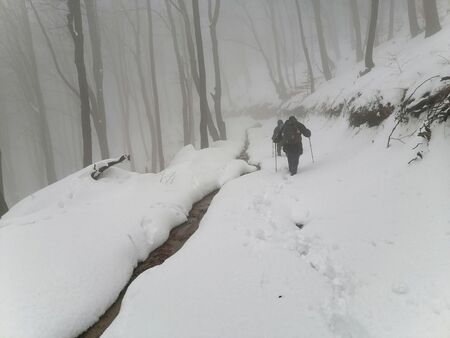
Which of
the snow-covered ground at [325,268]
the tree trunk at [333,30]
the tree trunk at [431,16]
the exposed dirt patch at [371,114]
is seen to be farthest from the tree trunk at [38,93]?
the tree trunk at [333,30]

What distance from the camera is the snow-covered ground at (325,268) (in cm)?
341

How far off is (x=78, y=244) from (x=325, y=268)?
3.83 metres

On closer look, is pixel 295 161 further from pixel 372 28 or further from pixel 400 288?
pixel 372 28

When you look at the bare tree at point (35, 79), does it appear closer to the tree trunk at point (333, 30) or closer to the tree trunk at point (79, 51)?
the tree trunk at point (79, 51)

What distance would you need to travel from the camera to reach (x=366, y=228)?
4.80m

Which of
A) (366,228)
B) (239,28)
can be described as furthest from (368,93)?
(239,28)

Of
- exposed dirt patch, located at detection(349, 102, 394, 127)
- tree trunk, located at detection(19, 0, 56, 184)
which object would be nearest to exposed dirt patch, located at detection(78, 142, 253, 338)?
exposed dirt patch, located at detection(349, 102, 394, 127)

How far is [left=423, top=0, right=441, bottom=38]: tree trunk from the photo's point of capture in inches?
510

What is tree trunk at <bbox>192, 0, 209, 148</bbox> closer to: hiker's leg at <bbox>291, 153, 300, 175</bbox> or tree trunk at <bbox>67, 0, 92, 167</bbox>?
tree trunk at <bbox>67, 0, 92, 167</bbox>

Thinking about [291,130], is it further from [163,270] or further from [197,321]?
[197,321]

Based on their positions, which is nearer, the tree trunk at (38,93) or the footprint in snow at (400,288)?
the footprint in snow at (400,288)

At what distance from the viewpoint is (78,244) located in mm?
5316

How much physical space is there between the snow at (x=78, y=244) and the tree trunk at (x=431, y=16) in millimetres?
11757

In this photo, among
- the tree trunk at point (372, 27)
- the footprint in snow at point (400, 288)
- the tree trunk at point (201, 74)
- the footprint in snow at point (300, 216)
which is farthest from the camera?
the tree trunk at point (201, 74)
